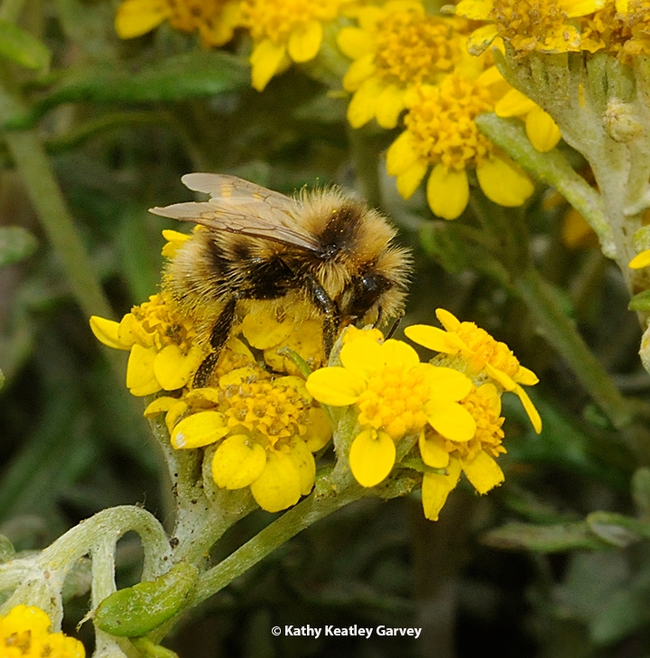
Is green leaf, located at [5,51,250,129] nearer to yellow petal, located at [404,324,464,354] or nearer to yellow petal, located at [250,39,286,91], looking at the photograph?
yellow petal, located at [250,39,286,91]

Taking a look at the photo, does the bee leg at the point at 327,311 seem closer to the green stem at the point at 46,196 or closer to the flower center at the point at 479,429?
the flower center at the point at 479,429

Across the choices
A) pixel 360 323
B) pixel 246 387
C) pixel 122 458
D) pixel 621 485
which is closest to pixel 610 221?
pixel 360 323

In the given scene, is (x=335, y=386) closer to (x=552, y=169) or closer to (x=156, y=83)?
(x=552, y=169)

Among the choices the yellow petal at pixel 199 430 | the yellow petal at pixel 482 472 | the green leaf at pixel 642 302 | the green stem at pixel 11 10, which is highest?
the green stem at pixel 11 10

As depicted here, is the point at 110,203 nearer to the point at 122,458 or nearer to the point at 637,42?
the point at 122,458

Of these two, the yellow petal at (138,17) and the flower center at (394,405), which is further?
the yellow petal at (138,17)

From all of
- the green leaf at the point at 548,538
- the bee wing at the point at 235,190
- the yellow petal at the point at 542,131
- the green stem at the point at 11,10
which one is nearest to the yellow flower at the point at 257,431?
the bee wing at the point at 235,190
